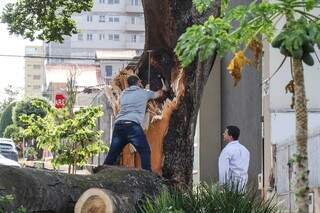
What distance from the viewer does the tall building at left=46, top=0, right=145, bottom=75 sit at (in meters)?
98.6

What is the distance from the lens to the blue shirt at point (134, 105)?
9.77 m

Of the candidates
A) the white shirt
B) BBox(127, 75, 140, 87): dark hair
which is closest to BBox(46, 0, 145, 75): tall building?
BBox(127, 75, 140, 87): dark hair

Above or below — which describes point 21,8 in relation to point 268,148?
above

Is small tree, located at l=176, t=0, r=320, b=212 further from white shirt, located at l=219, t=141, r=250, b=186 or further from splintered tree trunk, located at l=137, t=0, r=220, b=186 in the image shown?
splintered tree trunk, located at l=137, t=0, r=220, b=186

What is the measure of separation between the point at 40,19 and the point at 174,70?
497cm

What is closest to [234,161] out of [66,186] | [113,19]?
[66,186]

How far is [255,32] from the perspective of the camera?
516cm

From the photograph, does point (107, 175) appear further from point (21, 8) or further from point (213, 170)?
point (213, 170)

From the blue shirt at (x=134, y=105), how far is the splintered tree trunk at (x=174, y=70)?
95 cm

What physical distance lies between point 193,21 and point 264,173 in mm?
3626

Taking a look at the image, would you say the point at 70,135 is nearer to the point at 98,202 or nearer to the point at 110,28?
the point at 98,202

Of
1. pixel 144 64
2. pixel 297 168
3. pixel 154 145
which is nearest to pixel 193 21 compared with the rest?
pixel 144 64

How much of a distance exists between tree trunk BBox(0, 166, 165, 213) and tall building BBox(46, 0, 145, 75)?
89.0 metres

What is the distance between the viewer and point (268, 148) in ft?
41.8
